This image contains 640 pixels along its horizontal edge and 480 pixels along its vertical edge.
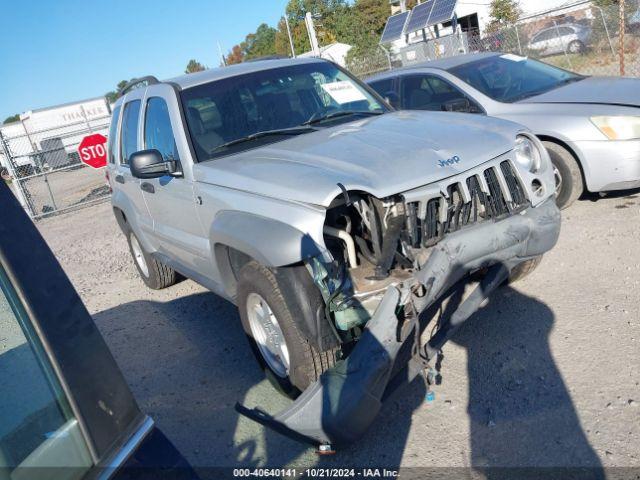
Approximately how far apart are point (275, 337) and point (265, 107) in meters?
1.82

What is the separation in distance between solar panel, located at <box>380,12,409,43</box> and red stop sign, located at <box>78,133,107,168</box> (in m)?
10.2

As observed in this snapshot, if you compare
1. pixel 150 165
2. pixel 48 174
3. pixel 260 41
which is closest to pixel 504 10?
pixel 48 174

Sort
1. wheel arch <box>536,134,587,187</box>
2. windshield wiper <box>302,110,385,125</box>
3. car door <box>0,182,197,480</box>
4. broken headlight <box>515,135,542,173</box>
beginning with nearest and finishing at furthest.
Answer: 1. car door <box>0,182,197,480</box>
2. broken headlight <box>515,135,542,173</box>
3. windshield wiper <box>302,110,385,125</box>
4. wheel arch <box>536,134,587,187</box>

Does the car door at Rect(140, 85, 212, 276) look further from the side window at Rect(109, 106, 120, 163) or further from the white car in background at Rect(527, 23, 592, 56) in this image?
the white car in background at Rect(527, 23, 592, 56)

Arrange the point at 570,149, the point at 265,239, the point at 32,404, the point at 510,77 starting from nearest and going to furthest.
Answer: the point at 32,404, the point at 265,239, the point at 570,149, the point at 510,77

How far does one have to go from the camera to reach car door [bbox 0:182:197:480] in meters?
1.44

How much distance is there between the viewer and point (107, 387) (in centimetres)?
160

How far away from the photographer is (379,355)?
277 cm

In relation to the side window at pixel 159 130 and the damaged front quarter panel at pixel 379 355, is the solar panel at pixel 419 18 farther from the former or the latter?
the damaged front quarter panel at pixel 379 355

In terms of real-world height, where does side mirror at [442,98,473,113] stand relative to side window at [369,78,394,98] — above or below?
below

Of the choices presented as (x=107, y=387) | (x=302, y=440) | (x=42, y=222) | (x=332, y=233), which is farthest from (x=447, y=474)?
(x=42, y=222)

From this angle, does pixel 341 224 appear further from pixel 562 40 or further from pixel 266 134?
pixel 562 40

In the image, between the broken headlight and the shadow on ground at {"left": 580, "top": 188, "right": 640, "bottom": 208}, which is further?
the shadow on ground at {"left": 580, "top": 188, "right": 640, "bottom": 208}

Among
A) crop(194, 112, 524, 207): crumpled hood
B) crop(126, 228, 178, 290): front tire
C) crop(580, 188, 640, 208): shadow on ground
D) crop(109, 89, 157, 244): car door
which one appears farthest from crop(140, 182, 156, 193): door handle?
crop(580, 188, 640, 208): shadow on ground
